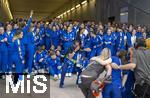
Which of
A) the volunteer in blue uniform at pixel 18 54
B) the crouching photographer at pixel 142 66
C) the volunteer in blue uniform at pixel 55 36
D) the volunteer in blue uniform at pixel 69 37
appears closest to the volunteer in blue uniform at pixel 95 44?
the volunteer in blue uniform at pixel 69 37

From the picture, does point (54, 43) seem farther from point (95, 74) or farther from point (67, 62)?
point (95, 74)

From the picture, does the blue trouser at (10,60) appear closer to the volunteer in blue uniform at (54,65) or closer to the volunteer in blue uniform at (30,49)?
the volunteer in blue uniform at (30,49)

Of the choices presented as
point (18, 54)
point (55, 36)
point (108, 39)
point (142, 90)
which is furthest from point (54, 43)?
point (142, 90)

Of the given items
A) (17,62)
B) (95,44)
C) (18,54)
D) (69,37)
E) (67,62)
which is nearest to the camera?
(67,62)

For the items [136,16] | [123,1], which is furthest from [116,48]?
[123,1]

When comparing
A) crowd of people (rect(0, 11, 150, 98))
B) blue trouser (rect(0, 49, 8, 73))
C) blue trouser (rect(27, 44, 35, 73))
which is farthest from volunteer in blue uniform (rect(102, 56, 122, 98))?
blue trouser (rect(27, 44, 35, 73))

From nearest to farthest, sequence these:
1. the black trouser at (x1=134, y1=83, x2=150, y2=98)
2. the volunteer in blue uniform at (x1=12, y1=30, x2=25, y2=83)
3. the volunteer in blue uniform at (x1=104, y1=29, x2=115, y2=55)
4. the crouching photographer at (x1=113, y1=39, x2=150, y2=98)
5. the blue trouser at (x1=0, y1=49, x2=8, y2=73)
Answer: the crouching photographer at (x1=113, y1=39, x2=150, y2=98) < the black trouser at (x1=134, y1=83, x2=150, y2=98) < the volunteer in blue uniform at (x1=12, y1=30, x2=25, y2=83) < the blue trouser at (x1=0, y1=49, x2=8, y2=73) < the volunteer in blue uniform at (x1=104, y1=29, x2=115, y2=55)

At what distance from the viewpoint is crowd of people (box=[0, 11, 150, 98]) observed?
508 inches

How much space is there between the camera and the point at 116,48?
18.2 m

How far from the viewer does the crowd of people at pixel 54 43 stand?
42.3 ft

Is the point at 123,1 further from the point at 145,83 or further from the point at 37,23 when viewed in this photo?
the point at 145,83

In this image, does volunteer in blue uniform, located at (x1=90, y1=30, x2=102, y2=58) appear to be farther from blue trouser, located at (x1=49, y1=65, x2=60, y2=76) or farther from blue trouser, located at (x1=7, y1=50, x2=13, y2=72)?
blue trouser, located at (x1=7, y1=50, x2=13, y2=72)

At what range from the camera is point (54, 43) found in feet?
58.7

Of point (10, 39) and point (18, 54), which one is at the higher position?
point (10, 39)
